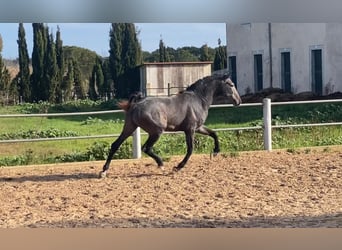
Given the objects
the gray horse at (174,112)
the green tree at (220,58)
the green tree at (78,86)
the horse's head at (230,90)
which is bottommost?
the gray horse at (174,112)

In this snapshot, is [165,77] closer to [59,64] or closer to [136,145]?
[59,64]

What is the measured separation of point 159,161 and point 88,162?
3.91ft

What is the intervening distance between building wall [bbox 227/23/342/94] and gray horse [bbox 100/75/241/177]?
26.8 ft

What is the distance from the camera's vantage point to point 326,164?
704 cm

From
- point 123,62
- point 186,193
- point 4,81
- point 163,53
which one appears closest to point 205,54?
point 163,53

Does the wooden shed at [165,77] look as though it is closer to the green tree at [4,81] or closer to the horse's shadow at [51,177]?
the green tree at [4,81]

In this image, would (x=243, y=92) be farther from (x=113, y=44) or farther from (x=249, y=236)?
(x=249, y=236)

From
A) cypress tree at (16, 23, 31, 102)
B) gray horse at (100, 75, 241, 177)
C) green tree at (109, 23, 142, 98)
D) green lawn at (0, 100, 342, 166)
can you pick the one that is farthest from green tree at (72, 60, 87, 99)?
gray horse at (100, 75, 241, 177)

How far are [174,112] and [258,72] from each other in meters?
13.2

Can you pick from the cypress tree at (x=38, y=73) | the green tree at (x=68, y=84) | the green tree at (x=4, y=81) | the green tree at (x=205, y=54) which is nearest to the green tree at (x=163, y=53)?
the green tree at (x=205, y=54)

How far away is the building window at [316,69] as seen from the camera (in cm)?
1706

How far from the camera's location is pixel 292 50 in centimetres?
1817

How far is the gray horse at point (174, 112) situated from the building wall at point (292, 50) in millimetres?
8159

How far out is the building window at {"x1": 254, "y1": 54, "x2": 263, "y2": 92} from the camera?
19297mm
